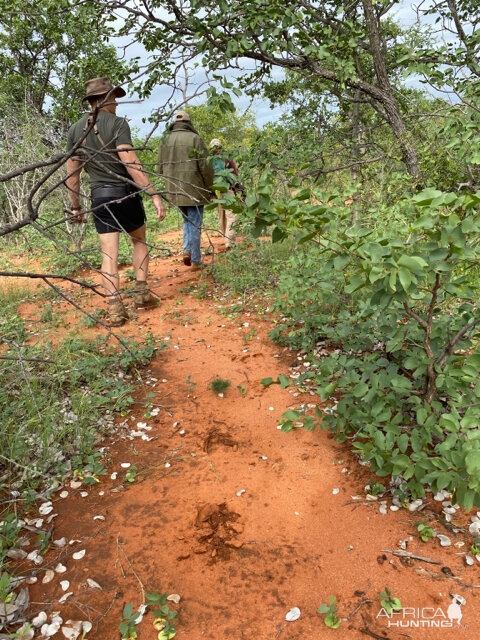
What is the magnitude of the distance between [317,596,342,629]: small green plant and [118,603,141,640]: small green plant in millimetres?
746

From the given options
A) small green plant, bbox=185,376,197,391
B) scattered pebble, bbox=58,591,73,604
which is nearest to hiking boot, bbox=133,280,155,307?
small green plant, bbox=185,376,197,391

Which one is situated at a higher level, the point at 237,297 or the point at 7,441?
the point at 237,297

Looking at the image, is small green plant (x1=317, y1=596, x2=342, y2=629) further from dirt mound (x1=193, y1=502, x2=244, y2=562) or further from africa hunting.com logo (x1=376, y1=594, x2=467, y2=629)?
dirt mound (x1=193, y1=502, x2=244, y2=562)

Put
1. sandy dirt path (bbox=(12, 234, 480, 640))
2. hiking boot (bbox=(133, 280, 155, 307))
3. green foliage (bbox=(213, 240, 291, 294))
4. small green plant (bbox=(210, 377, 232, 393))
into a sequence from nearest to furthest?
sandy dirt path (bbox=(12, 234, 480, 640)) → small green plant (bbox=(210, 377, 232, 393)) → hiking boot (bbox=(133, 280, 155, 307)) → green foliage (bbox=(213, 240, 291, 294))

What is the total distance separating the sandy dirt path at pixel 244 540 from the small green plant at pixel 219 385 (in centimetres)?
18

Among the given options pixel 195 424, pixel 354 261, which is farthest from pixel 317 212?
pixel 195 424

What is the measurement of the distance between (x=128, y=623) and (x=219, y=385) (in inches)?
69.1

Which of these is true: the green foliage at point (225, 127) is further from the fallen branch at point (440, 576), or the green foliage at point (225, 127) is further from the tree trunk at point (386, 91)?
the fallen branch at point (440, 576)

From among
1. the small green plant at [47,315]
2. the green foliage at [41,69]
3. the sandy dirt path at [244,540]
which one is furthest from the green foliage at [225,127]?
the sandy dirt path at [244,540]

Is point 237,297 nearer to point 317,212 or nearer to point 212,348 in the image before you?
point 212,348

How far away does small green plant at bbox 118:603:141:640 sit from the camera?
157 cm

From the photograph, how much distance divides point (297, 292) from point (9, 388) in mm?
2446

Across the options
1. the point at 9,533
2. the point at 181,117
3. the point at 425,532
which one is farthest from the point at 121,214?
the point at 425,532

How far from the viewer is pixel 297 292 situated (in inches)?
140
